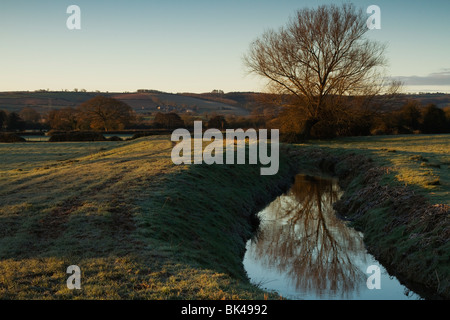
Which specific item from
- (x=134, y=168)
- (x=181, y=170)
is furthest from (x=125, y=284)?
(x=134, y=168)

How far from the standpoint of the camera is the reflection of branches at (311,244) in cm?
1062

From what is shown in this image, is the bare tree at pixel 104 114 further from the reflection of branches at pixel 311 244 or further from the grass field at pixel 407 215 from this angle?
the reflection of branches at pixel 311 244

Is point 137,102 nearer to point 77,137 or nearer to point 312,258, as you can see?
point 77,137

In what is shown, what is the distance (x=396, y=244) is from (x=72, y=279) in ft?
29.8

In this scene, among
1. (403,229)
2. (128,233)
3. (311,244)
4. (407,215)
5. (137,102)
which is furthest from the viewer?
(137,102)

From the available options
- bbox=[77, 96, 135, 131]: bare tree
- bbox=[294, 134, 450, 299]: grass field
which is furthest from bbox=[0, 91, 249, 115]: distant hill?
bbox=[294, 134, 450, 299]: grass field

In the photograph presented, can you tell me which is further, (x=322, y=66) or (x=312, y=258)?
(x=322, y=66)

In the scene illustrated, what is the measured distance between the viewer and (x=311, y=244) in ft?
44.8

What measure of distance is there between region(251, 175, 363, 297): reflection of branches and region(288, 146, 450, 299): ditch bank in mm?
780

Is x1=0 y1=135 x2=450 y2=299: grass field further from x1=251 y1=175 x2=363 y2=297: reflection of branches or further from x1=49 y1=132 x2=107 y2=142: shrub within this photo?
x1=49 y1=132 x2=107 y2=142: shrub

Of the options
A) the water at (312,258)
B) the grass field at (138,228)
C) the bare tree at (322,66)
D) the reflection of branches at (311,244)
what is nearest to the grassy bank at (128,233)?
the grass field at (138,228)

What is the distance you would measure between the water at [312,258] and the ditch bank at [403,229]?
1.17 feet

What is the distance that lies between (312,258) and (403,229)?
2.93 metres

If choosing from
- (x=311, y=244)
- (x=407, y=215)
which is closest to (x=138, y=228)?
(x=311, y=244)
